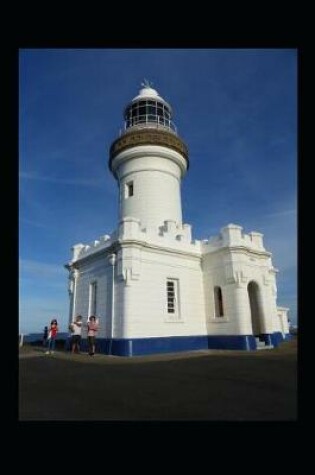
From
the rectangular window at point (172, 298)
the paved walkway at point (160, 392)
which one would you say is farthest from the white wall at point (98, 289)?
the paved walkway at point (160, 392)

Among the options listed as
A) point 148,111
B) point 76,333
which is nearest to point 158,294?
point 76,333

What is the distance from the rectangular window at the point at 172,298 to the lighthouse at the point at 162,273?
0.14ft

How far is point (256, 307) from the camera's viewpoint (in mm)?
16219

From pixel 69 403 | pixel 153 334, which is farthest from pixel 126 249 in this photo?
pixel 69 403

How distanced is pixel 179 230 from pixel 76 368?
8719mm

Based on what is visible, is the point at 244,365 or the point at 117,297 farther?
the point at 117,297

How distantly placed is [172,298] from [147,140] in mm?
8074

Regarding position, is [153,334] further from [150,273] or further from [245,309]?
[245,309]

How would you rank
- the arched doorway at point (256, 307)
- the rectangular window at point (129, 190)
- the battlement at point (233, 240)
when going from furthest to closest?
the rectangular window at point (129, 190), the arched doorway at point (256, 307), the battlement at point (233, 240)

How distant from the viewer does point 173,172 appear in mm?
17844

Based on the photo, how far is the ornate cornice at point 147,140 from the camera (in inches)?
668

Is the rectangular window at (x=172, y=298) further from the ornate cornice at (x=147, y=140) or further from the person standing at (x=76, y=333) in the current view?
the ornate cornice at (x=147, y=140)

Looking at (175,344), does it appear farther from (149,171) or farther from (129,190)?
(149,171)

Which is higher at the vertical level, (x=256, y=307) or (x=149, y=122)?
(x=149, y=122)
